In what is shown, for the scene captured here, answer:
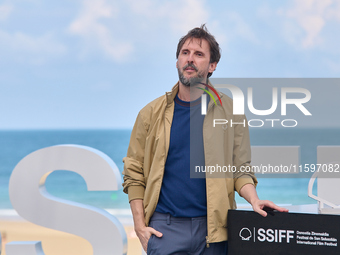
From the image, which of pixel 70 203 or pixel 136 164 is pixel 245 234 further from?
pixel 70 203

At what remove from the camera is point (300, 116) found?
2.80 metres

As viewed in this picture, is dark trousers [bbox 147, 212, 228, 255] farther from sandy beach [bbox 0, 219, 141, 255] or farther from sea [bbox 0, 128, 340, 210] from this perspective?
sandy beach [bbox 0, 219, 141, 255]

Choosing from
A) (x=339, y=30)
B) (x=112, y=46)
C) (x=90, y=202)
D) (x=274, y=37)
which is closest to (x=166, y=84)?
(x=112, y=46)

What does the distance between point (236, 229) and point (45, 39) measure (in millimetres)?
33588

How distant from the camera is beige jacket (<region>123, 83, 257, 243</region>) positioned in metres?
2.04

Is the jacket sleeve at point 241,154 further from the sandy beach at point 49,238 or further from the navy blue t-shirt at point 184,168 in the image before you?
the sandy beach at point 49,238

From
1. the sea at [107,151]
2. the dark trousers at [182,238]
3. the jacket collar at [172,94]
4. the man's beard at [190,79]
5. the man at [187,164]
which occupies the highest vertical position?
the sea at [107,151]

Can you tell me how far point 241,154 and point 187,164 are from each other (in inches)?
10.5

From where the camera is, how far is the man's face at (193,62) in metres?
2.14

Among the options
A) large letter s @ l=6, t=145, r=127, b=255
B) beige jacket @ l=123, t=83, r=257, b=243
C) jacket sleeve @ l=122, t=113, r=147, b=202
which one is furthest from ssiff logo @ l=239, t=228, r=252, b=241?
large letter s @ l=6, t=145, r=127, b=255

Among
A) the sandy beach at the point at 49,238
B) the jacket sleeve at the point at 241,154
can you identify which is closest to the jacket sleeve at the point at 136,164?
the jacket sleeve at the point at 241,154

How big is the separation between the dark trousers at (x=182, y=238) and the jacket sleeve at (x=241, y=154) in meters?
0.26

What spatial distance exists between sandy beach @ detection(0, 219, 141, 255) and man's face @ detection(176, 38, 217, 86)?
5.40 m

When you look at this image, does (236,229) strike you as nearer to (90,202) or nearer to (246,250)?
(246,250)
